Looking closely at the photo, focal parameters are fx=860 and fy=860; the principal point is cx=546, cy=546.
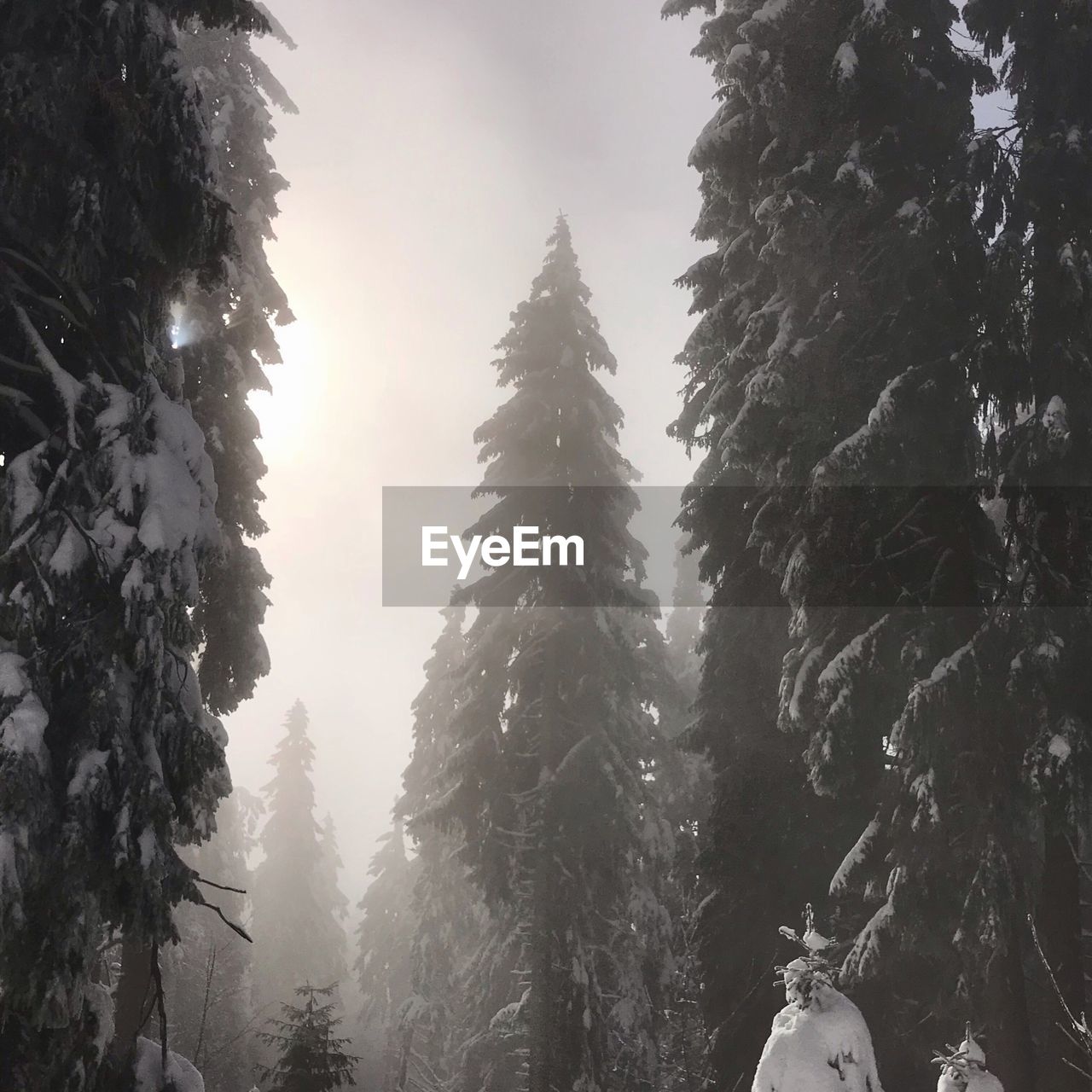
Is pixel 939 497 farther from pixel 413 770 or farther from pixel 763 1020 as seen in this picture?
pixel 413 770

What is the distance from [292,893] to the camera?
38500 mm

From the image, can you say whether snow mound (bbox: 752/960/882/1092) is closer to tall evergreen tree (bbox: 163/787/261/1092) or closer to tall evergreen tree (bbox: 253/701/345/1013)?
tall evergreen tree (bbox: 163/787/261/1092)

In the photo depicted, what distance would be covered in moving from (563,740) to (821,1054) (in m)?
9.32

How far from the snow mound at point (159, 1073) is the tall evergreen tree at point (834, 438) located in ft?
20.3

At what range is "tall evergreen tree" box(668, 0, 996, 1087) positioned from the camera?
880cm

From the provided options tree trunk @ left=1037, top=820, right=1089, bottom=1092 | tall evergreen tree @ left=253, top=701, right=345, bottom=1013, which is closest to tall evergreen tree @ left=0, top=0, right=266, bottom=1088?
tree trunk @ left=1037, top=820, right=1089, bottom=1092

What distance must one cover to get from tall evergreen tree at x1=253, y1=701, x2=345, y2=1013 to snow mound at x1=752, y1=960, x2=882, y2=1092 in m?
34.8

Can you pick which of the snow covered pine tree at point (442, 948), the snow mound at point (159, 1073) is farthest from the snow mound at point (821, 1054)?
the snow covered pine tree at point (442, 948)

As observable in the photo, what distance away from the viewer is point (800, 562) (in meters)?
9.47

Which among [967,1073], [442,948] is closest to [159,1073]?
[967,1073]

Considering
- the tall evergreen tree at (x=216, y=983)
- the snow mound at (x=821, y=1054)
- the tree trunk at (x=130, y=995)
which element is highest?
the snow mound at (x=821, y=1054)

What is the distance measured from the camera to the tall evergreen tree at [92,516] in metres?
4.19

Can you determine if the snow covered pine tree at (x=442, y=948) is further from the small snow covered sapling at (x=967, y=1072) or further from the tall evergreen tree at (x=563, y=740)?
the small snow covered sapling at (x=967, y=1072)

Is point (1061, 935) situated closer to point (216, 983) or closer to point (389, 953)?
point (389, 953)
